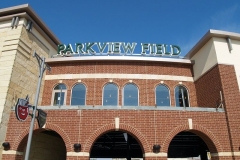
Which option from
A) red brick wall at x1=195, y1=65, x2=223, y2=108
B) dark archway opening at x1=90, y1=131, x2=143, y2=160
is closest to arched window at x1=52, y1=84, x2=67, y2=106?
dark archway opening at x1=90, y1=131, x2=143, y2=160

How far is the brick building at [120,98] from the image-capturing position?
41.5 ft

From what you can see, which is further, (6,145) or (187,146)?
(187,146)

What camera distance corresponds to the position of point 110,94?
17484 mm

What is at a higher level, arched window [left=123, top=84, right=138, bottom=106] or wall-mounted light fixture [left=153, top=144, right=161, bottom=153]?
arched window [left=123, top=84, right=138, bottom=106]

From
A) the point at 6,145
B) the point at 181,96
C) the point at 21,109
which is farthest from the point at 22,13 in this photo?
the point at 181,96

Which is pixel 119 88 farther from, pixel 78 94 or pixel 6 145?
pixel 6 145

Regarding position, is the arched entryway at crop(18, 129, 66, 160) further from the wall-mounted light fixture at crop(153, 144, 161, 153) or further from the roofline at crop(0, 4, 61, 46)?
the roofline at crop(0, 4, 61, 46)

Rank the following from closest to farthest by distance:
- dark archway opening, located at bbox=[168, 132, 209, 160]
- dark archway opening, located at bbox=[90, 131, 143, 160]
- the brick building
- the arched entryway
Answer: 1. the brick building
2. the arched entryway
3. dark archway opening, located at bbox=[168, 132, 209, 160]
4. dark archway opening, located at bbox=[90, 131, 143, 160]

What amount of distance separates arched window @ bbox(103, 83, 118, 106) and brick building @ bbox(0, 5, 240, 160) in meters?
0.08

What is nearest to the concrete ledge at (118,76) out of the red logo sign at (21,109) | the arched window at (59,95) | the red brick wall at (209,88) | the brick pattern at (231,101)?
the arched window at (59,95)

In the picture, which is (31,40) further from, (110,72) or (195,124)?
(195,124)

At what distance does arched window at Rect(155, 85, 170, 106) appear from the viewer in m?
17.4

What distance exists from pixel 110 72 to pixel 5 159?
9.62 metres

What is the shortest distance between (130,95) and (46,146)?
7686 millimetres
